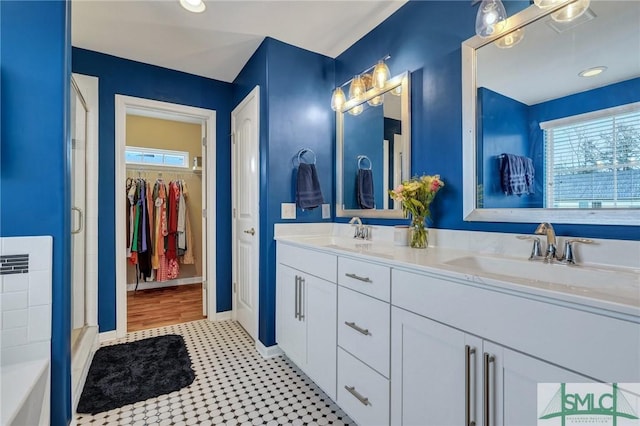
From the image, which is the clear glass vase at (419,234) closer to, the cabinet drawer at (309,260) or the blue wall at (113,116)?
the cabinet drawer at (309,260)

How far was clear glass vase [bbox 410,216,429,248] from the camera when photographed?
163cm

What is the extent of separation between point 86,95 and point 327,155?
2057 mm

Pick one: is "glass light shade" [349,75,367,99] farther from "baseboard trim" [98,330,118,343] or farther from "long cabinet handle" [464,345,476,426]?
"baseboard trim" [98,330,118,343]

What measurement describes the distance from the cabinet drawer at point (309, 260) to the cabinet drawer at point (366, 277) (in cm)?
8

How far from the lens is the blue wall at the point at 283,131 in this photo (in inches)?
87.7

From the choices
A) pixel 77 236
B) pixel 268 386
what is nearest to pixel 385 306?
pixel 268 386

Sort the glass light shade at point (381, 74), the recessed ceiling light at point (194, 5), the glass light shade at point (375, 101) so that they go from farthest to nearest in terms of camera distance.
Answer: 1. the glass light shade at point (375, 101)
2. the glass light shade at point (381, 74)
3. the recessed ceiling light at point (194, 5)

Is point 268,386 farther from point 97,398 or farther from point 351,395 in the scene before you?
point 97,398

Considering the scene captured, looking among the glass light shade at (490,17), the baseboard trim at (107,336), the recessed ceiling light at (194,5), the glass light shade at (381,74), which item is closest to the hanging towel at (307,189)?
the glass light shade at (381,74)

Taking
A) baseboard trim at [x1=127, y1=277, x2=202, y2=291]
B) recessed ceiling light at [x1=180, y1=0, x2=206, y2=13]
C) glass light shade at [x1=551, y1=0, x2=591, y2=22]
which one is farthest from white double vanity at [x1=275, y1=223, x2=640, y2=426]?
Result: baseboard trim at [x1=127, y1=277, x2=202, y2=291]

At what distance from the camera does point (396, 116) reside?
193 cm

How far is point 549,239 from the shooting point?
46.2 inches

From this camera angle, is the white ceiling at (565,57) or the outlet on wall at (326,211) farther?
the outlet on wall at (326,211)

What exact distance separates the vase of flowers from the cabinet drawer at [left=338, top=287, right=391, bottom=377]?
49 centimetres
